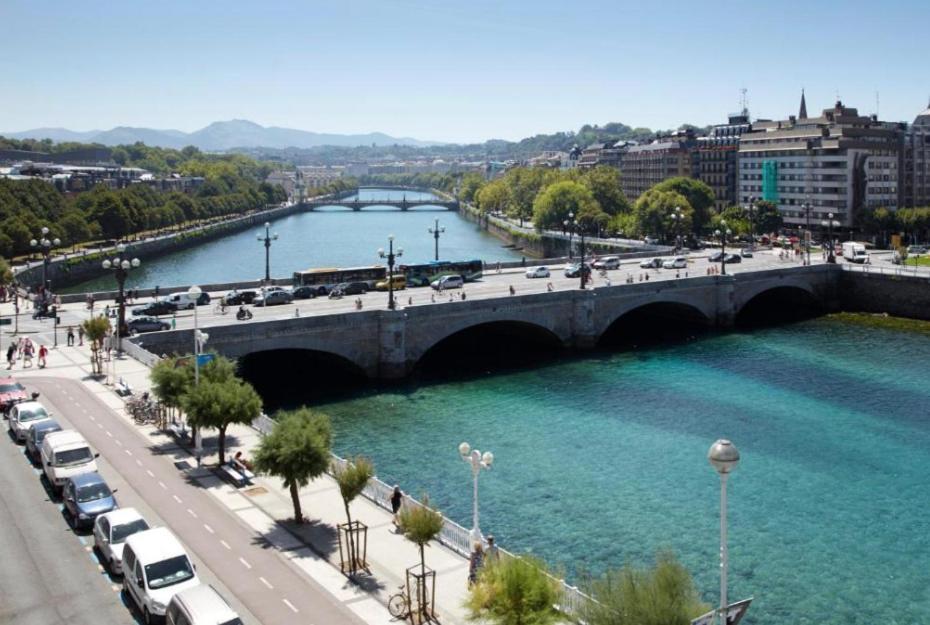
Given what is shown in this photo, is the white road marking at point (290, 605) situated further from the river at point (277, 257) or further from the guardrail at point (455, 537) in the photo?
the river at point (277, 257)

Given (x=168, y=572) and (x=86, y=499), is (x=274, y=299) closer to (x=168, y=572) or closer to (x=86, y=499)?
(x=86, y=499)

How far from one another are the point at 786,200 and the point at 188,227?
11471cm

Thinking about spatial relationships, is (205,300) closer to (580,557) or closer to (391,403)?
(391,403)

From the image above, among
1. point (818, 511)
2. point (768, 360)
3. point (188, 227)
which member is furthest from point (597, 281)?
point (188, 227)

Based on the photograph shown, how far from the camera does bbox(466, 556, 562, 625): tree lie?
20.0 metres

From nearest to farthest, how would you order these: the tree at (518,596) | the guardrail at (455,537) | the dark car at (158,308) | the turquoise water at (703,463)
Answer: the tree at (518,596) → the guardrail at (455,537) → the turquoise water at (703,463) → the dark car at (158,308)

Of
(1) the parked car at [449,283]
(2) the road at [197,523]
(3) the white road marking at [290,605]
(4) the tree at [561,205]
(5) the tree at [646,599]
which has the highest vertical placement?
(4) the tree at [561,205]

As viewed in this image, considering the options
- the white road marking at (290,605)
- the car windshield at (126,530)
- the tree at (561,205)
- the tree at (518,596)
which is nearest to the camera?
the tree at (518,596)

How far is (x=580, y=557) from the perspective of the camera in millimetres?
35656

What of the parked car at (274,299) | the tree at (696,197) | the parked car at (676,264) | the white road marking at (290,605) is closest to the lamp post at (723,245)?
the parked car at (676,264)

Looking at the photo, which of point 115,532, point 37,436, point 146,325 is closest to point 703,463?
point 115,532

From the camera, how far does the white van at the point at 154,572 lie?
2473 centimetres

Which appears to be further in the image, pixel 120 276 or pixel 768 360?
pixel 768 360

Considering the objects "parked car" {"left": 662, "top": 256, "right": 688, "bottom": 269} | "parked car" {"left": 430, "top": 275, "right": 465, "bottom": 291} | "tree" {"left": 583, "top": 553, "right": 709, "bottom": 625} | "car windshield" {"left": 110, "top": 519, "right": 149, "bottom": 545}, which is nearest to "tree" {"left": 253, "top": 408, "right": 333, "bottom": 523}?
"car windshield" {"left": 110, "top": 519, "right": 149, "bottom": 545}
